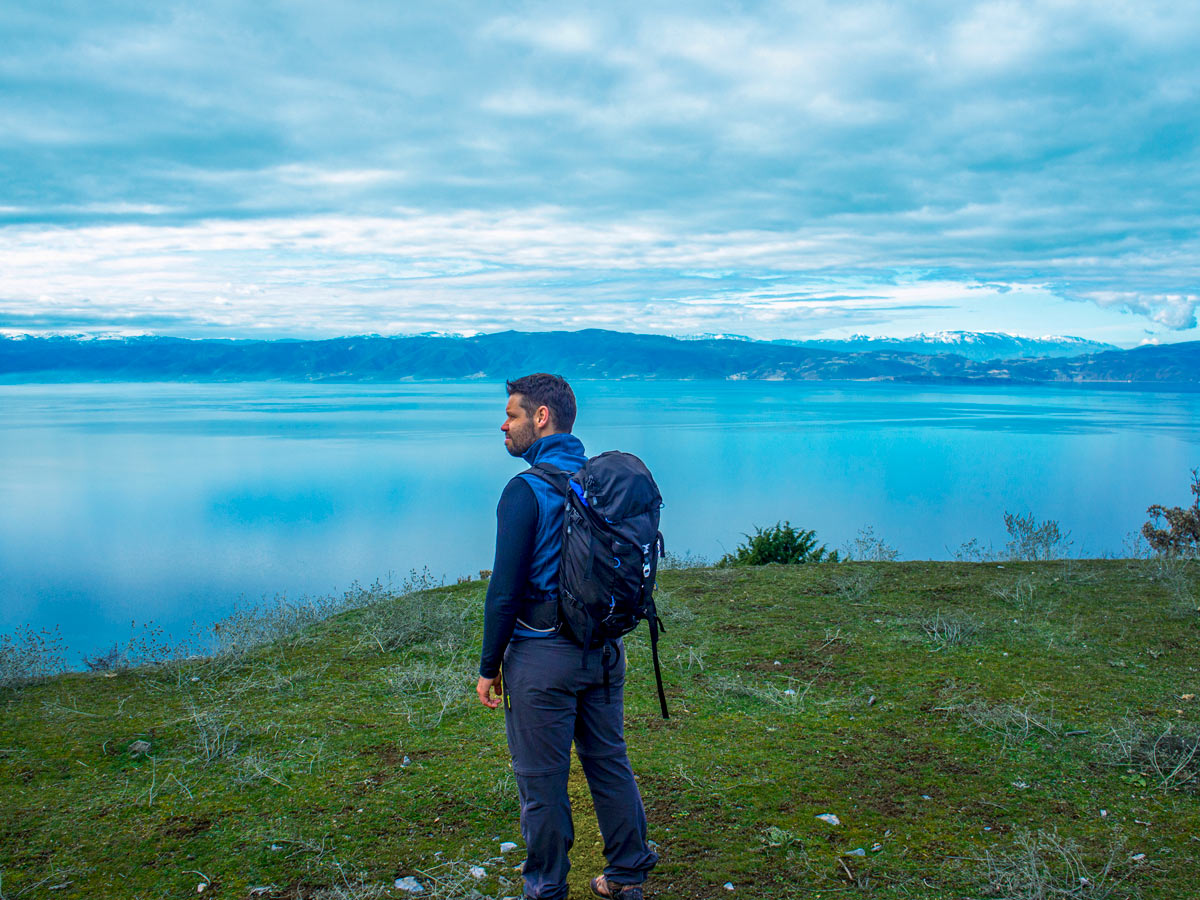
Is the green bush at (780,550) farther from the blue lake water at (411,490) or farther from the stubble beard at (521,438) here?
the stubble beard at (521,438)

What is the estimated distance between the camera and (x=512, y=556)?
266 centimetres

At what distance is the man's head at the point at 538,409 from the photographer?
2879 mm

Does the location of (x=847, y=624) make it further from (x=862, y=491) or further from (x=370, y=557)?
(x=862, y=491)

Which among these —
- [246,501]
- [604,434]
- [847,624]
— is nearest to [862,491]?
[604,434]

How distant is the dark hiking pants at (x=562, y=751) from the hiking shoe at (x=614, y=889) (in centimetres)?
3

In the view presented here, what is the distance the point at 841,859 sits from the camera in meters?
3.23

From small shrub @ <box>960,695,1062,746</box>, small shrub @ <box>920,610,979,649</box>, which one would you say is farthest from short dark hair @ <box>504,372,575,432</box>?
small shrub @ <box>920,610,979,649</box>

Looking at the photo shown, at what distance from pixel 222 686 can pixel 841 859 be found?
14.0ft

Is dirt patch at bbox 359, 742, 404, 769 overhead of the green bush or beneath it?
overhead

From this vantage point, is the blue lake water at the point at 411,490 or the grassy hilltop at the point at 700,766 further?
the blue lake water at the point at 411,490

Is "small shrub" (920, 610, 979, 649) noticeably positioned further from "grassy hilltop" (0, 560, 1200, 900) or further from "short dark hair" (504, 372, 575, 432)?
"short dark hair" (504, 372, 575, 432)

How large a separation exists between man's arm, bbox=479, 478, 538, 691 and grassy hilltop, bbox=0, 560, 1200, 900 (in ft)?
3.73

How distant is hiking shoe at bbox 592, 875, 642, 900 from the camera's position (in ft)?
9.40

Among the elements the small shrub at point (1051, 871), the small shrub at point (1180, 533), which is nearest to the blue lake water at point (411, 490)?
the small shrub at point (1180, 533)
